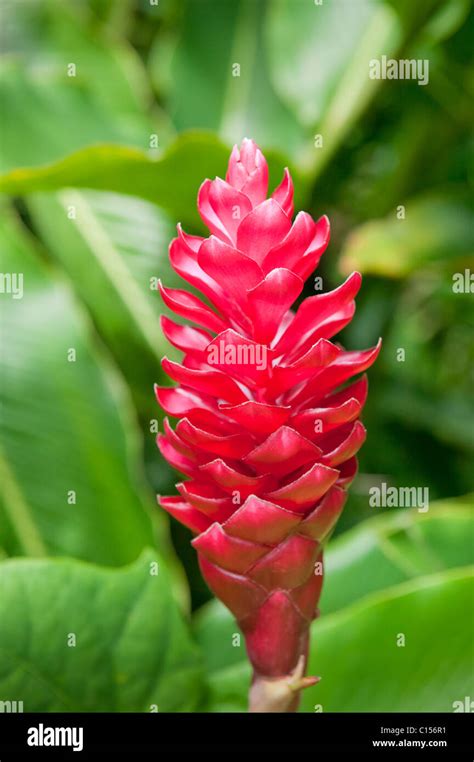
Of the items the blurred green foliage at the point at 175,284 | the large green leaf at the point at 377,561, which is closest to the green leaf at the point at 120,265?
the blurred green foliage at the point at 175,284

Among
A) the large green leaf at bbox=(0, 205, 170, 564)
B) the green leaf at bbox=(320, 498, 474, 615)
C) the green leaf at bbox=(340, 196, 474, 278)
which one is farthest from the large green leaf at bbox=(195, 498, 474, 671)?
the green leaf at bbox=(340, 196, 474, 278)

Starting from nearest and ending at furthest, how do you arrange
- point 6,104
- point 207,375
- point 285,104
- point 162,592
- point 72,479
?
point 207,375 → point 162,592 → point 72,479 → point 6,104 → point 285,104

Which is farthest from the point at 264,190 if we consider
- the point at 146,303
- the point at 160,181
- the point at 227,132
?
the point at 227,132

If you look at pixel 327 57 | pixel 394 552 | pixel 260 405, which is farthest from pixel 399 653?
pixel 327 57

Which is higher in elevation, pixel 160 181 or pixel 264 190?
pixel 160 181

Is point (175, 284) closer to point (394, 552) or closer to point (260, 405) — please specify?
point (394, 552)

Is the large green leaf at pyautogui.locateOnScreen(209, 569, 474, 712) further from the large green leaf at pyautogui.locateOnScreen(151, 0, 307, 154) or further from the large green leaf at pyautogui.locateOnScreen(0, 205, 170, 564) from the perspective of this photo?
the large green leaf at pyautogui.locateOnScreen(151, 0, 307, 154)

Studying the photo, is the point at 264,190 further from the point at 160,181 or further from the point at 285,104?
the point at 285,104

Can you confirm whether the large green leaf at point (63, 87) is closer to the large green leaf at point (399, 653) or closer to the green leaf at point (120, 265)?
the green leaf at point (120, 265)
